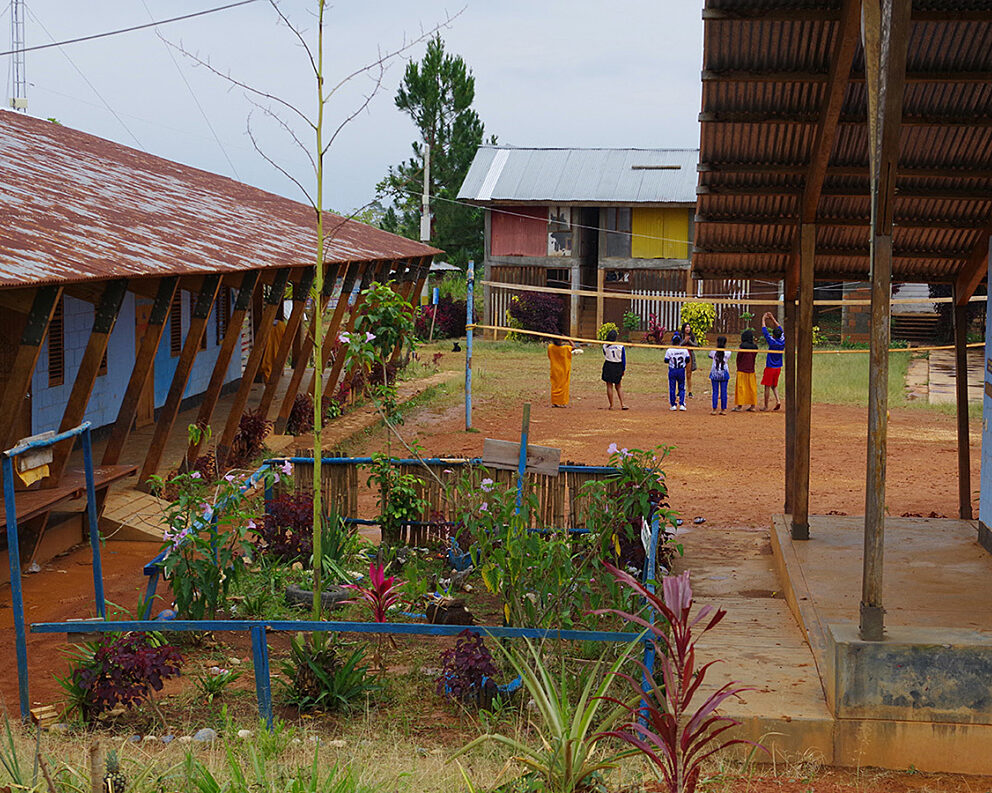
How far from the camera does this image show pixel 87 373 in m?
9.70

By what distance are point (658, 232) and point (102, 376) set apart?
76.6ft

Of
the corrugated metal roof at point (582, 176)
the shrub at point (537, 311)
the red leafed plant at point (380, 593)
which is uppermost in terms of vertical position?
the corrugated metal roof at point (582, 176)

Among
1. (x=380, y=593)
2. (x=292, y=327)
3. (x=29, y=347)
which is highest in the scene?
(x=292, y=327)

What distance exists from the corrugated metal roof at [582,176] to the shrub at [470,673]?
29684mm

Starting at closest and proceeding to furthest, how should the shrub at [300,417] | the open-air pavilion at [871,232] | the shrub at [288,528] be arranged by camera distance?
the open-air pavilion at [871,232]
the shrub at [288,528]
the shrub at [300,417]

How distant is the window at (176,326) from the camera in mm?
17883

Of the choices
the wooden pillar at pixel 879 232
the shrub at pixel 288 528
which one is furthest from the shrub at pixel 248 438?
the wooden pillar at pixel 879 232

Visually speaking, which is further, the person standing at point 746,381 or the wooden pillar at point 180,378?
the person standing at point 746,381

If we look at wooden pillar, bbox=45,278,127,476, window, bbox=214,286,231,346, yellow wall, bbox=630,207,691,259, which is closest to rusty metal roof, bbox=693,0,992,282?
wooden pillar, bbox=45,278,127,476

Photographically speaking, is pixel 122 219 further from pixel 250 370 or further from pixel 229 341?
pixel 250 370

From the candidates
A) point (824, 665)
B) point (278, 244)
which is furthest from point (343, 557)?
point (278, 244)

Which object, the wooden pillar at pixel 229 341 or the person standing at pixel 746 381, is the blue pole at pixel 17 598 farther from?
the person standing at pixel 746 381

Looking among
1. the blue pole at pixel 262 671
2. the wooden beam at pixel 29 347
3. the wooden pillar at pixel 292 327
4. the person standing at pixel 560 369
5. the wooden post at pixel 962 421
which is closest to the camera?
the blue pole at pixel 262 671

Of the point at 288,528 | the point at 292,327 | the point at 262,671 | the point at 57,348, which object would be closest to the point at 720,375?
the point at 292,327
